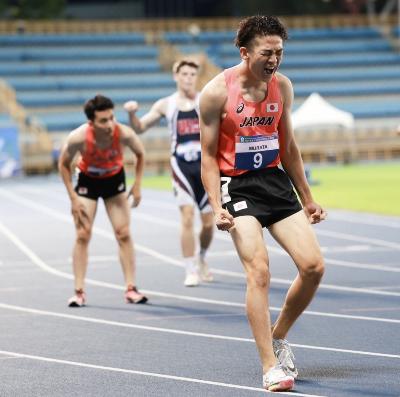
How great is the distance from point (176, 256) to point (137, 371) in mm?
8100

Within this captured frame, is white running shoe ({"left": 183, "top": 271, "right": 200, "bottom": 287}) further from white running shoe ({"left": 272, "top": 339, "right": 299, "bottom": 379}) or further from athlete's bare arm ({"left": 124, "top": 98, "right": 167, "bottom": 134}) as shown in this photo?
white running shoe ({"left": 272, "top": 339, "right": 299, "bottom": 379})

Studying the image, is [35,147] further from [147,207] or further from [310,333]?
[310,333]

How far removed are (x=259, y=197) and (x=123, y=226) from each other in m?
4.19

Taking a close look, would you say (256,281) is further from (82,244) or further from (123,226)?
(82,244)

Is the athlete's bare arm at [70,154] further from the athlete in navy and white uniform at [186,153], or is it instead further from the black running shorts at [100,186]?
the athlete in navy and white uniform at [186,153]

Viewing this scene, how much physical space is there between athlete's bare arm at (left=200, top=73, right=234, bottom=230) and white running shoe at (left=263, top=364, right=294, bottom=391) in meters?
0.99

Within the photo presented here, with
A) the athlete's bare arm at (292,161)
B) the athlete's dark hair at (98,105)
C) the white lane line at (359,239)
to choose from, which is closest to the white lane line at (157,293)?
the athlete's dark hair at (98,105)

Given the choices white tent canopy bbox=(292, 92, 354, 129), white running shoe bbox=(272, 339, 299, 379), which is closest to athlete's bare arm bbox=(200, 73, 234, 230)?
white running shoe bbox=(272, 339, 299, 379)

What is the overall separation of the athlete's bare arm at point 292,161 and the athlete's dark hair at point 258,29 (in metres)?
0.50

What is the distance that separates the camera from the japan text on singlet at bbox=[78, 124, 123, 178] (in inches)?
424

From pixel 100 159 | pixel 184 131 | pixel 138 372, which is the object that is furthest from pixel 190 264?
pixel 138 372

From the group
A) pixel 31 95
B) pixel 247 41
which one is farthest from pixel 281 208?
pixel 31 95

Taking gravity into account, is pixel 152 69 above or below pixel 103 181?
below

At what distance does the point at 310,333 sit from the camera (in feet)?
28.4
